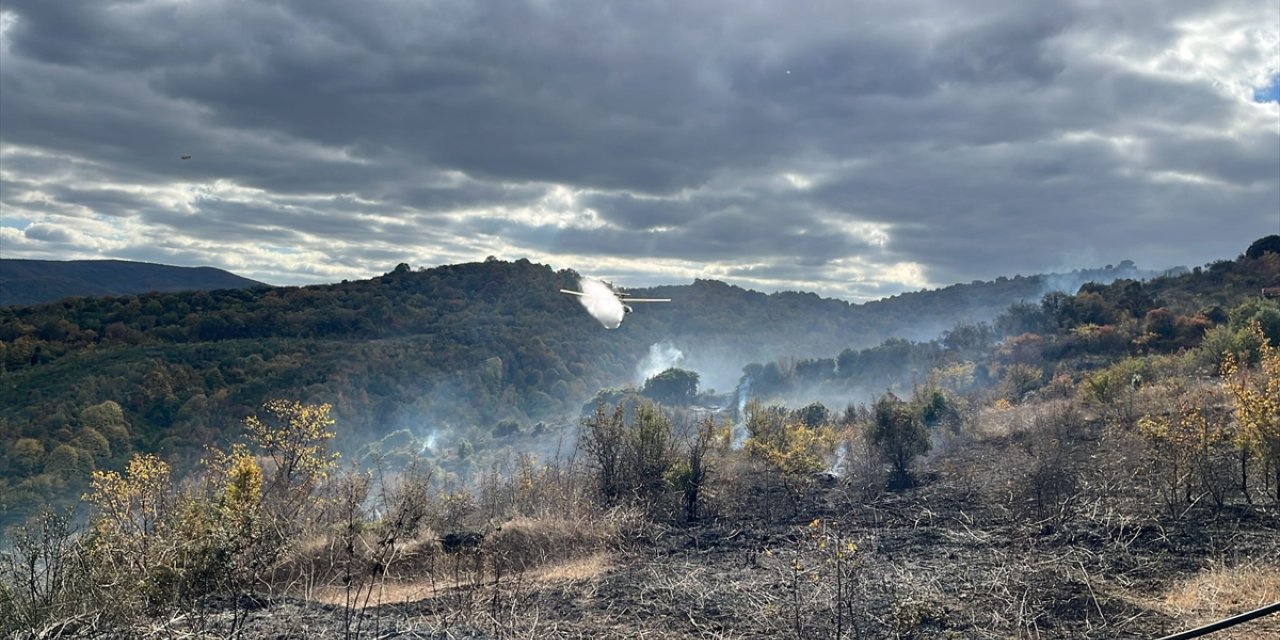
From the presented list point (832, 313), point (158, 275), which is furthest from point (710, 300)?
point (158, 275)

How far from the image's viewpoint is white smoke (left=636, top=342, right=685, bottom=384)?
134 meters

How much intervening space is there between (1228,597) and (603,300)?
51.5 feet

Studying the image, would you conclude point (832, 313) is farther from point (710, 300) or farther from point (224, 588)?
point (224, 588)

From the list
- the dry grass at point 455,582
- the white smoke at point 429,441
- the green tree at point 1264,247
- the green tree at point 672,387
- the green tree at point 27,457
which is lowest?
the white smoke at point 429,441

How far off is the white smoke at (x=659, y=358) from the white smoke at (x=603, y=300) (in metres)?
109

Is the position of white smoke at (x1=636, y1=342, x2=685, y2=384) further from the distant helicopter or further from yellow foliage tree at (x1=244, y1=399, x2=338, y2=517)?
yellow foliage tree at (x1=244, y1=399, x2=338, y2=517)

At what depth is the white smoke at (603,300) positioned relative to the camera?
2130 centimetres

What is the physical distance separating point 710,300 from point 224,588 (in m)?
163

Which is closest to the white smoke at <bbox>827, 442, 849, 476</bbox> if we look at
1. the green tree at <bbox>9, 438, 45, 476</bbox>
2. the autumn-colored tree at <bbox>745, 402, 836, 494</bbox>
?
the autumn-colored tree at <bbox>745, 402, 836, 494</bbox>

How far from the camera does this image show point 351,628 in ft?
28.2

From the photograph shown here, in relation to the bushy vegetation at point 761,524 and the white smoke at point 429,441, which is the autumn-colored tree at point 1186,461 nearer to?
the bushy vegetation at point 761,524

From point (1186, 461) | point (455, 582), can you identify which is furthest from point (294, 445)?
point (1186, 461)

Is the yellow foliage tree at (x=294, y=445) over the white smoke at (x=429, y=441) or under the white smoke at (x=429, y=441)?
over

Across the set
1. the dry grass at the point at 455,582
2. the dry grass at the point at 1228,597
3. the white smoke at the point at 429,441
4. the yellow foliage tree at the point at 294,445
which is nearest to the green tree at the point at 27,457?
the white smoke at the point at 429,441
